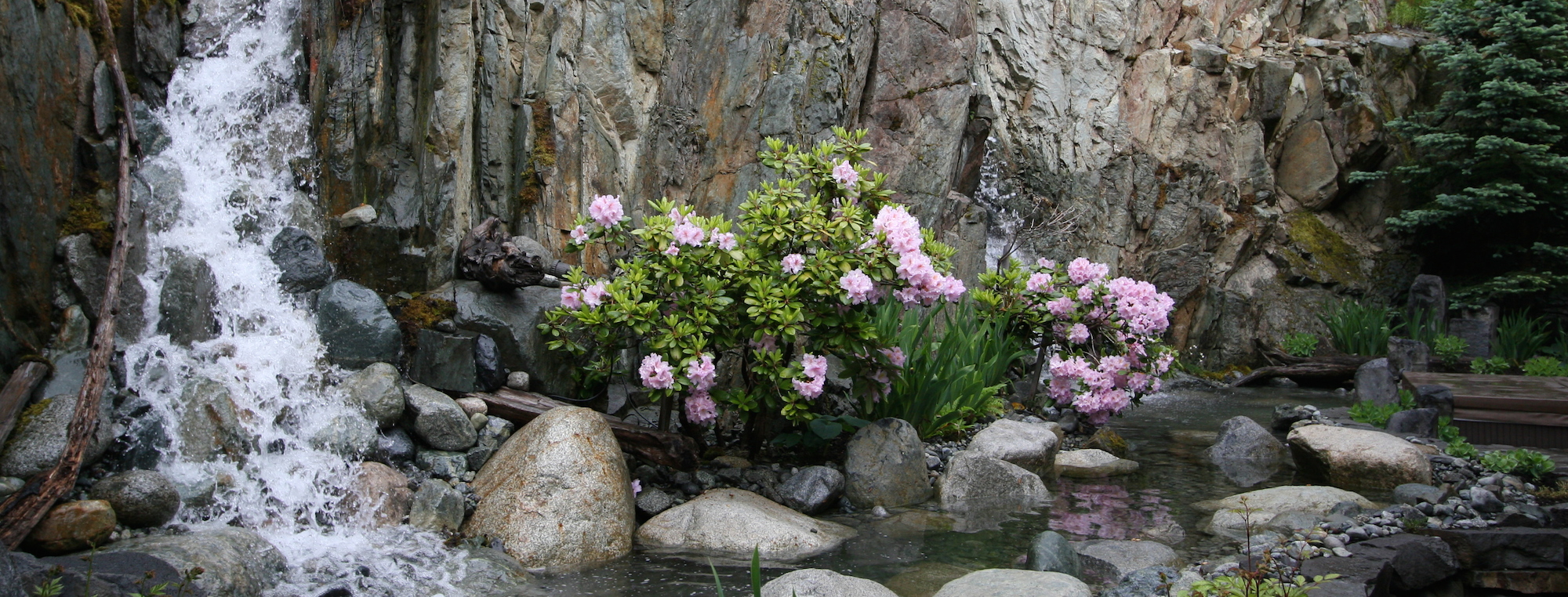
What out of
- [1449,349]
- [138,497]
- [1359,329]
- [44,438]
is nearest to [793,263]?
[138,497]

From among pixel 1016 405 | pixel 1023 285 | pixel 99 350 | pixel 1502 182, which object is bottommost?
pixel 1016 405

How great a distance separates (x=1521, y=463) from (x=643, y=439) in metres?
5.35

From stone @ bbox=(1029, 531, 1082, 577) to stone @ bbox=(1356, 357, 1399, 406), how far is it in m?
5.70

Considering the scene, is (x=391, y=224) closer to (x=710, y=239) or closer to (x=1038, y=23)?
(x=710, y=239)

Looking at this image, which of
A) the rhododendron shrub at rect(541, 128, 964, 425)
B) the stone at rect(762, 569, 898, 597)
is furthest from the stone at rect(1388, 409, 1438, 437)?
the stone at rect(762, 569, 898, 597)

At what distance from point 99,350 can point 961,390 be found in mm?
5232

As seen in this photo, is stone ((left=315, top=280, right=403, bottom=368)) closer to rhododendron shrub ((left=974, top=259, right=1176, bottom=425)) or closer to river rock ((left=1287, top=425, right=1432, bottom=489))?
rhododendron shrub ((left=974, top=259, right=1176, bottom=425))

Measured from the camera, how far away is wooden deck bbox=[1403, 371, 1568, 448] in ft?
20.5

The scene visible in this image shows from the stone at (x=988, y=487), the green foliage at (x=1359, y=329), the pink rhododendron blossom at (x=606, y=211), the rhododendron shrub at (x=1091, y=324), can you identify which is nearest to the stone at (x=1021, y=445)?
the stone at (x=988, y=487)

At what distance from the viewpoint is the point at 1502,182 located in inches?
528

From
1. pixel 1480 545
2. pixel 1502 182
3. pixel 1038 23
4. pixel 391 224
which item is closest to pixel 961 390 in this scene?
pixel 1480 545

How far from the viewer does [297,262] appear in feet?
18.6

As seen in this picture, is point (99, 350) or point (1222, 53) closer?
point (99, 350)

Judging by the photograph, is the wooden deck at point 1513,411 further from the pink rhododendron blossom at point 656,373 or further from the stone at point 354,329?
the stone at point 354,329
